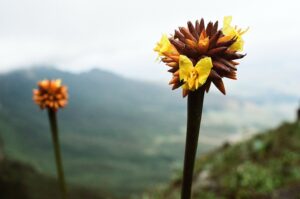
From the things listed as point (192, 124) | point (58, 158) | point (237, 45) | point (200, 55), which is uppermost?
point (58, 158)

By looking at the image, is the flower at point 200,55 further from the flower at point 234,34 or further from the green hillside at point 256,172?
the green hillside at point 256,172

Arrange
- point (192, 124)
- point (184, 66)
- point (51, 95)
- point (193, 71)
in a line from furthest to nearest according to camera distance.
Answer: point (51, 95) → point (192, 124) → point (184, 66) → point (193, 71)

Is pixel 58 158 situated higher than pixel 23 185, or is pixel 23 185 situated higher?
pixel 23 185

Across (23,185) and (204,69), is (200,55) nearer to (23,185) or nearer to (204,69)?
A: (204,69)

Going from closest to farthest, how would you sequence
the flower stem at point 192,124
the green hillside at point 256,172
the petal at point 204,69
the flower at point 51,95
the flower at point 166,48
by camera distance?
the petal at point 204,69 → the flower stem at point 192,124 → the flower at point 166,48 → the flower at point 51,95 → the green hillside at point 256,172

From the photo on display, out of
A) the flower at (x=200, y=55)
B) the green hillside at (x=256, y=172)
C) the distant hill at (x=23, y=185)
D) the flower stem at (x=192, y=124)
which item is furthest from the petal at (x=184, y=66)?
the distant hill at (x=23, y=185)

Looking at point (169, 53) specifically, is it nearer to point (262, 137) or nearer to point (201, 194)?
point (201, 194)

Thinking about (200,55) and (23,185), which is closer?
(200,55)

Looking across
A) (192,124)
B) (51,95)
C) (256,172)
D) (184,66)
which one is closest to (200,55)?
(184,66)
